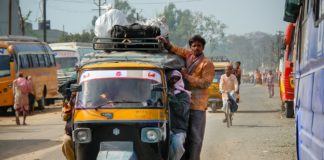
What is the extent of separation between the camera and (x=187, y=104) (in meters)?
10.4

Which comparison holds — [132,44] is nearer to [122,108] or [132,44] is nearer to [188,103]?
[188,103]

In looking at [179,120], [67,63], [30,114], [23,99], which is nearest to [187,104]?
[179,120]

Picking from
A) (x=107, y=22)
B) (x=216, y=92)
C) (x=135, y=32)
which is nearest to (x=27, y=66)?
(x=216, y=92)

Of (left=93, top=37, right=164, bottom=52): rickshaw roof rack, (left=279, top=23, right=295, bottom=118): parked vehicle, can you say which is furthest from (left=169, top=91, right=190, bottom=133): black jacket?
(left=279, top=23, right=295, bottom=118): parked vehicle

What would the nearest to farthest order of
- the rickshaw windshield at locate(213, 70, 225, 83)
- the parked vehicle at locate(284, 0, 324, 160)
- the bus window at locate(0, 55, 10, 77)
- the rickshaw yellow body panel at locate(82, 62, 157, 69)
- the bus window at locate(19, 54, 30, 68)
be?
the parked vehicle at locate(284, 0, 324, 160)
the rickshaw yellow body panel at locate(82, 62, 157, 69)
the rickshaw windshield at locate(213, 70, 225, 83)
the bus window at locate(0, 55, 10, 77)
the bus window at locate(19, 54, 30, 68)

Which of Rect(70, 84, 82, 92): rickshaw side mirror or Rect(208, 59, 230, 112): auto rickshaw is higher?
Rect(70, 84, 82, 92): rickshaw side mirror

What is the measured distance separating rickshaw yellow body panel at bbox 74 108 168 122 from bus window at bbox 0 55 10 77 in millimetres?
22769

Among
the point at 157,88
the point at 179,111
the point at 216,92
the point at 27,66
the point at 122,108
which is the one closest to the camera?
the point at 122,108

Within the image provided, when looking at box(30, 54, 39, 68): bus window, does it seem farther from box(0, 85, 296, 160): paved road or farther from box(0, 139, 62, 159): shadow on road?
box(0, 139, 62, 159): shadow on road

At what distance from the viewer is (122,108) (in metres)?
9.83

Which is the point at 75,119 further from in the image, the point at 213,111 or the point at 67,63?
A: the point at 67,63

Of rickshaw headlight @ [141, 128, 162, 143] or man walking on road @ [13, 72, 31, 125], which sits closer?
rickshaw headlight @ [141, 128, 162, 143]

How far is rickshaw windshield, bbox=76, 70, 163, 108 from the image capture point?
9938 millimetres

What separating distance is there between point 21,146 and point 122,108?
28.7 feet
